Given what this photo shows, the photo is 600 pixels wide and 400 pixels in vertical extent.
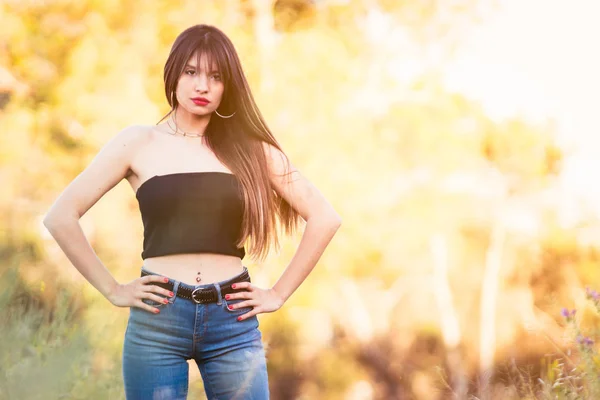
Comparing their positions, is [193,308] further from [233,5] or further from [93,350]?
[233,5]

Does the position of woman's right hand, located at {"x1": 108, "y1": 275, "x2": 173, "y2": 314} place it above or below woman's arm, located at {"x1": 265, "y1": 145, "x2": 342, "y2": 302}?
below

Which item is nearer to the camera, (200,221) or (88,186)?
(200,221)

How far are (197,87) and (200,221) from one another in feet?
1.55

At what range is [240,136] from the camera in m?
3.13

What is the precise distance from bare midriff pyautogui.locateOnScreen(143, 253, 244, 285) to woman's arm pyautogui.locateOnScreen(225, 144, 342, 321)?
248mm

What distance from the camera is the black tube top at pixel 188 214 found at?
9.42ft

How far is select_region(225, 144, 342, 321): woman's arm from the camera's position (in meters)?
3.16

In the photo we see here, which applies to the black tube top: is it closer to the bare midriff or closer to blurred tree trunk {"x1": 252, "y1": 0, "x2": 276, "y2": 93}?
the bare midriff

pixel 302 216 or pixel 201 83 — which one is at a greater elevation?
pixel 201 83

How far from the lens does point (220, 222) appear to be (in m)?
2.91

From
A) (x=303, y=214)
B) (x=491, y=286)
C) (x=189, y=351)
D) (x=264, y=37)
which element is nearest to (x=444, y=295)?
(x=491, y=286)

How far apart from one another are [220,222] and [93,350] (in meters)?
1.76

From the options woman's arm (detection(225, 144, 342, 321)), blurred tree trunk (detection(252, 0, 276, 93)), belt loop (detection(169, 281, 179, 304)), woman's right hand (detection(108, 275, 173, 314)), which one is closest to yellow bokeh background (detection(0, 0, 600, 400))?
blurred tree trunk (detection(252, 0, 276, 93))

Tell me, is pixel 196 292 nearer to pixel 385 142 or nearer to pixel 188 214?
pixel 188 214
